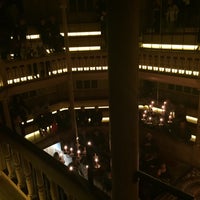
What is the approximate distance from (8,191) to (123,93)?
7.81 ft

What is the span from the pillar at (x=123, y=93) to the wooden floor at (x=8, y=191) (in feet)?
5.49

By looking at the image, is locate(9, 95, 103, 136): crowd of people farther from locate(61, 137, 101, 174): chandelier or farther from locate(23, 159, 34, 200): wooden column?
locate(23, 159, 34, 200): wooden column

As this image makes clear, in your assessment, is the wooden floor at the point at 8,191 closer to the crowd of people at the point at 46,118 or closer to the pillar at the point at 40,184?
the pillar at the point at 40,184

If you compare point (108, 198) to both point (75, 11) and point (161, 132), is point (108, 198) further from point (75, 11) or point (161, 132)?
point (75, 11)

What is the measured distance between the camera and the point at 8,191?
3.36m

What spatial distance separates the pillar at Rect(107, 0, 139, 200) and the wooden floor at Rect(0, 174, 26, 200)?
65.9 inches

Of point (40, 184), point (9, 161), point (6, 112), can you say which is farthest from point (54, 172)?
point (6, 112)

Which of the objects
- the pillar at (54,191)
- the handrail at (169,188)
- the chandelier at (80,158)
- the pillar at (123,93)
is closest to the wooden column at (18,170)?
the pillar at (54,191)

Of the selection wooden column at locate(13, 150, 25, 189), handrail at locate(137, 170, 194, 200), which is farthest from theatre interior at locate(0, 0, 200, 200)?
handrail at locate(137, 170, 194, 200)

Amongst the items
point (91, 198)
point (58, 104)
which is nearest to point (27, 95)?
point (58, 104)

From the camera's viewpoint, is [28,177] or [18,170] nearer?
[28,177]

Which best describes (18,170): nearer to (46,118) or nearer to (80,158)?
(80,158)

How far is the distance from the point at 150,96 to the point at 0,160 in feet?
35.3

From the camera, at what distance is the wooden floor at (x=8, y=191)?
128 inches
